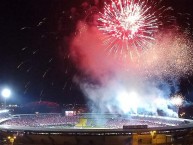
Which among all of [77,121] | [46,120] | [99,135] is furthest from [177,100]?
[99,135]

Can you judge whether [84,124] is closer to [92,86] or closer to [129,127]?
[129,127]

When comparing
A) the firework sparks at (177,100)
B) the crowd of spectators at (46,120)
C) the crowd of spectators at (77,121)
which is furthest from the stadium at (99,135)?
the firework sparks at (177,100)

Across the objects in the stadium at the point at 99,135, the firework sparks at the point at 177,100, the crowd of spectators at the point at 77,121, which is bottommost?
the stadium at the point at 99,135

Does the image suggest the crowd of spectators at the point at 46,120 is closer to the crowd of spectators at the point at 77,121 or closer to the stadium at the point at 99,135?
the crowd of spectators at the point at 77,121

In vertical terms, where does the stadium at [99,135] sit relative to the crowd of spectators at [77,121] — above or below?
below

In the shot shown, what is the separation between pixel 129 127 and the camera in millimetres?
35594

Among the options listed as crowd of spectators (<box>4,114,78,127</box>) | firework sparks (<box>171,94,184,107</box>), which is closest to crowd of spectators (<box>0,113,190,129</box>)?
crowd of spectators (<box>4,114,78,127</box>)

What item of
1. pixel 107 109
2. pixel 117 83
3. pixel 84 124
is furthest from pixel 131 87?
pixel 84 124

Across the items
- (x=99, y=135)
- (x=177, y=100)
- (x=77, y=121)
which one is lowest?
(x=99, y=135)

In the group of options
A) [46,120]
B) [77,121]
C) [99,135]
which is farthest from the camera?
[46,120]

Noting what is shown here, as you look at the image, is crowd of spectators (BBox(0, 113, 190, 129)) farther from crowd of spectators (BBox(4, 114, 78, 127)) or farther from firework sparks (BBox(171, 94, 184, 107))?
firework sparks (BBox(171, 94, 184, 107))

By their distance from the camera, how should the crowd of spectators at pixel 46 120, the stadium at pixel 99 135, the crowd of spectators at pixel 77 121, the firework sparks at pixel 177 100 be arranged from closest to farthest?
the stadium at pixel 99 135 → the crowd of spectators at pixel 77 121 → the crowd of spectators at pixel 46 120 → the firework sparks at pixel 177 100

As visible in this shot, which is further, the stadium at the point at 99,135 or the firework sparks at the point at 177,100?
Result: the firework sparks at the point at 177,100

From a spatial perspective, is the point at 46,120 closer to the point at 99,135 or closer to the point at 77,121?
the point at 77,121
